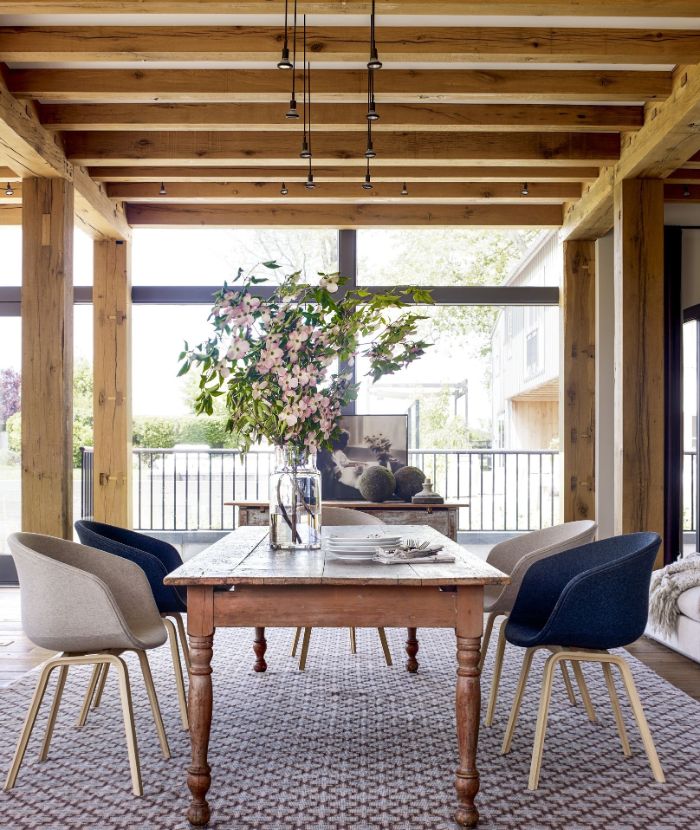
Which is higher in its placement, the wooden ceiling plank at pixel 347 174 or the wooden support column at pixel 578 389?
the wooden ceiling plank at pixel 347 174

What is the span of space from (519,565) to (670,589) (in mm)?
1412

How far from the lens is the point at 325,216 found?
248 inches

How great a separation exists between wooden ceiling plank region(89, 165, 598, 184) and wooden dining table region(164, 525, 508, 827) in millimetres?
3616

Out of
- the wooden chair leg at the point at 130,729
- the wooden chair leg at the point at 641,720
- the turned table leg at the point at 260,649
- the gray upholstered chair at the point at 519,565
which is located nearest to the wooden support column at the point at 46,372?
the turned table leg at the point at 260,649

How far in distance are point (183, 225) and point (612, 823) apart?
511 cm

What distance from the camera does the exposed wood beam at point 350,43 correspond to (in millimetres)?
3789

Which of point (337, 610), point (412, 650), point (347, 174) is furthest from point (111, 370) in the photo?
point (337, 610)

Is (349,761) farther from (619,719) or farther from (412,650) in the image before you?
(412,650)

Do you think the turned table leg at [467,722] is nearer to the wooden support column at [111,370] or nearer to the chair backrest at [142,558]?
the chair backrest at [142,558]

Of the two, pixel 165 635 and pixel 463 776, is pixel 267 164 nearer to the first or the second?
pixel 165 635

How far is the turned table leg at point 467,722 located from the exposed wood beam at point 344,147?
3.48m

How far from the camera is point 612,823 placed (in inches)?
92.2

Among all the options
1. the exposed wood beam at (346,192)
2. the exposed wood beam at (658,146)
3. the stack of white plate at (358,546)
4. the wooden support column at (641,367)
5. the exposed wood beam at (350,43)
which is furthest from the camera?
the exposed wood beam at (346,192)

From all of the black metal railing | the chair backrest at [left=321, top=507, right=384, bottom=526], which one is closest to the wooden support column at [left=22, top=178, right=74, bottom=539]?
the chair backrest at [left=321, top=507, right=384, bottom=526]
